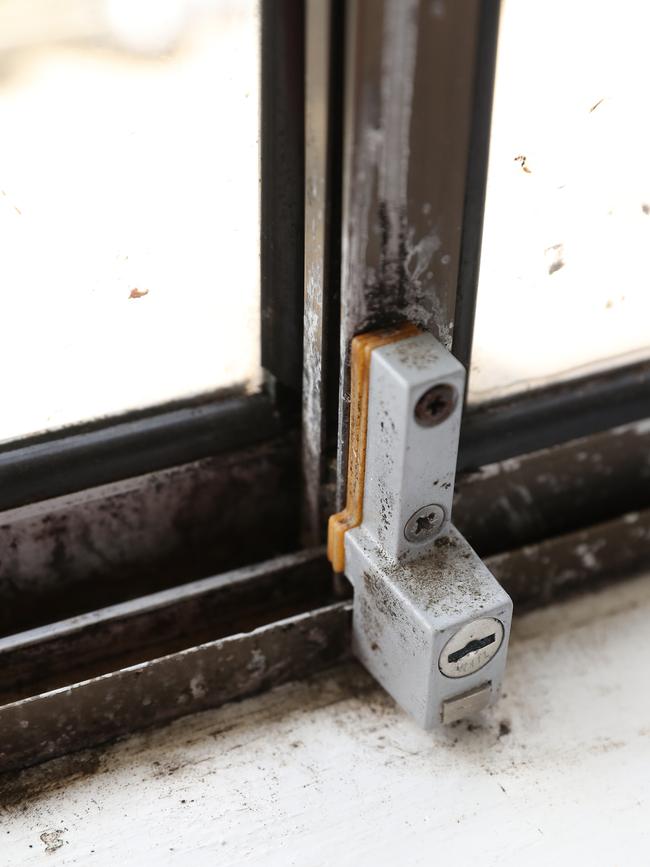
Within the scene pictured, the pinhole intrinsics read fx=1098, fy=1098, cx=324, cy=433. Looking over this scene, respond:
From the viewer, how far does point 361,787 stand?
3.21 ft

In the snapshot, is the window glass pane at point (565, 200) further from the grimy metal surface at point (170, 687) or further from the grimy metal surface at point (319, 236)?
the grimy metal surface at point (170, 687)

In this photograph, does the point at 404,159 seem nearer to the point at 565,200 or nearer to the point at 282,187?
the point at 282,187

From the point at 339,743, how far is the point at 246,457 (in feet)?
0.94

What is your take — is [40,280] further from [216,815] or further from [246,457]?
[216,815]

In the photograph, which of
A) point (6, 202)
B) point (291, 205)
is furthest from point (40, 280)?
point (291, 205)

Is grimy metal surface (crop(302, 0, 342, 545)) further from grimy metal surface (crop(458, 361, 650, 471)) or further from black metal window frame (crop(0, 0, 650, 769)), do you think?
grimy metal surface (crop(458, 361, 650, 471))

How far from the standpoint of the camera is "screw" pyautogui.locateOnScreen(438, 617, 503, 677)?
0.95 meters

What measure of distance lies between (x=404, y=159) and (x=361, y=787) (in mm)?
544

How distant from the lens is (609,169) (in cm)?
101

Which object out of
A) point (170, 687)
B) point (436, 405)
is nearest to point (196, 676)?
point (170, 687)

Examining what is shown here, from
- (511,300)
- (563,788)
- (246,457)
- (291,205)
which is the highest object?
(291,205)

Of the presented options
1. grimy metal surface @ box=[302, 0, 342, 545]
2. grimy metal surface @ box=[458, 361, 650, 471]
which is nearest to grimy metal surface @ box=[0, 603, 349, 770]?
grimy metal surface @ box=[302, 0, 342, 545]

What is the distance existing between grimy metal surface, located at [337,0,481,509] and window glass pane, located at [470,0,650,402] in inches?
3.9

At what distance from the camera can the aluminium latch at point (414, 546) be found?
0.88 meters
